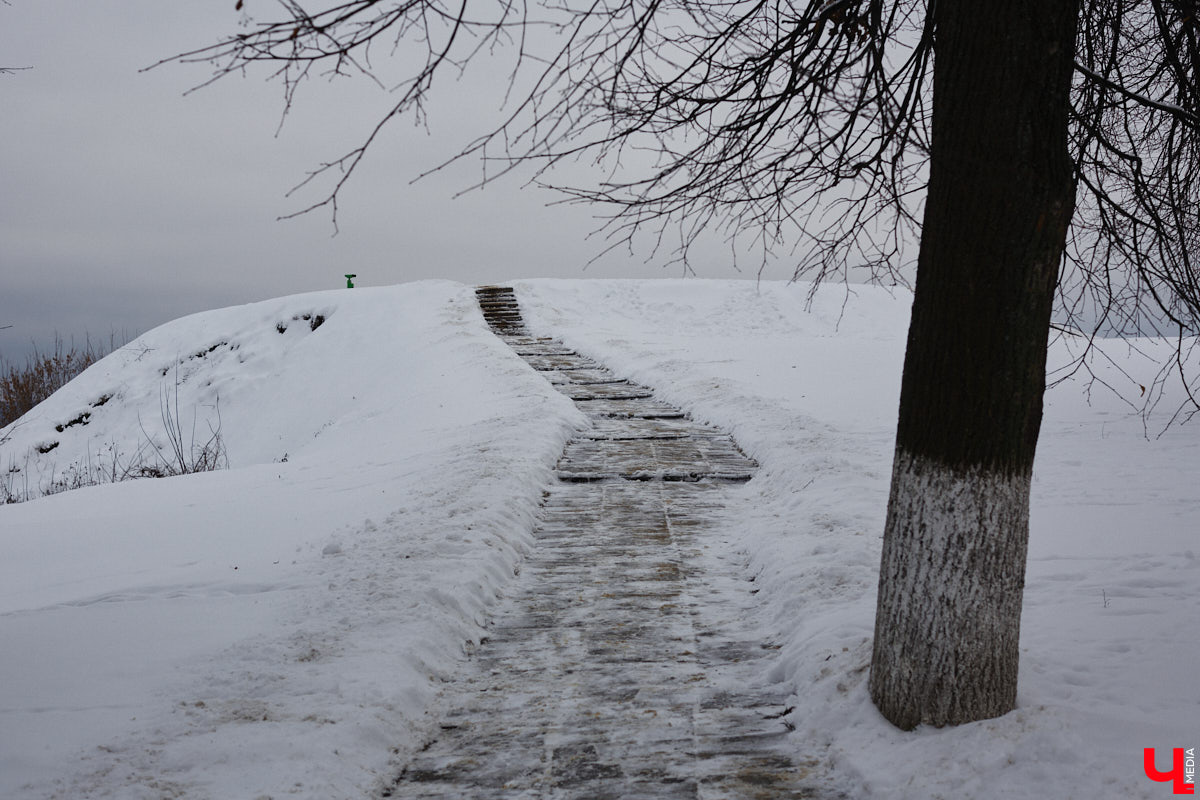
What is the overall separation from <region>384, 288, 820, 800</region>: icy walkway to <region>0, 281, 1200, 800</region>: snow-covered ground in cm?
20

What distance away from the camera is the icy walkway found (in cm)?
299

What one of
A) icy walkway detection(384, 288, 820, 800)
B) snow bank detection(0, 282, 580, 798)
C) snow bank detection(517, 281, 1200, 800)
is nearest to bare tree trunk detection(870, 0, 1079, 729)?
snow bank detection(517, 281, 1200, 800)

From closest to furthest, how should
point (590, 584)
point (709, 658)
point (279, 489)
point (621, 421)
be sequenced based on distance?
point (709, 658) < point (590, 584) < point (279, 489) < point (621, 421)

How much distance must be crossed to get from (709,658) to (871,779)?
1209 millimetres

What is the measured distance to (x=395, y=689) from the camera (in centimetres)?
354

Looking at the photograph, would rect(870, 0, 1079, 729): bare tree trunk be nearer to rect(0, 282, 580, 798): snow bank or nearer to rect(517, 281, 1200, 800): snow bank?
rect(517, 281, 1200, 800): snow bank

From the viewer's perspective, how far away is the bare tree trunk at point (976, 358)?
2791 millimetres

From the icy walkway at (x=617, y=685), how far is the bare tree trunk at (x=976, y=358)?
754 mm

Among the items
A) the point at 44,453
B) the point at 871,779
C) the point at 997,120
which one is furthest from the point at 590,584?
the point at 44,453

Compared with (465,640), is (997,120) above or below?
above

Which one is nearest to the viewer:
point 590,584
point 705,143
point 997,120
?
point 997,120

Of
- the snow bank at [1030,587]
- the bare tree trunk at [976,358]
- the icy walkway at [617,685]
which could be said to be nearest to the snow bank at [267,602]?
the icy walkway at [617,685]

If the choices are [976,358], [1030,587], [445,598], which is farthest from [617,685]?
[1030,587]

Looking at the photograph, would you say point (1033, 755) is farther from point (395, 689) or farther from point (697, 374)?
point (697, 374)
